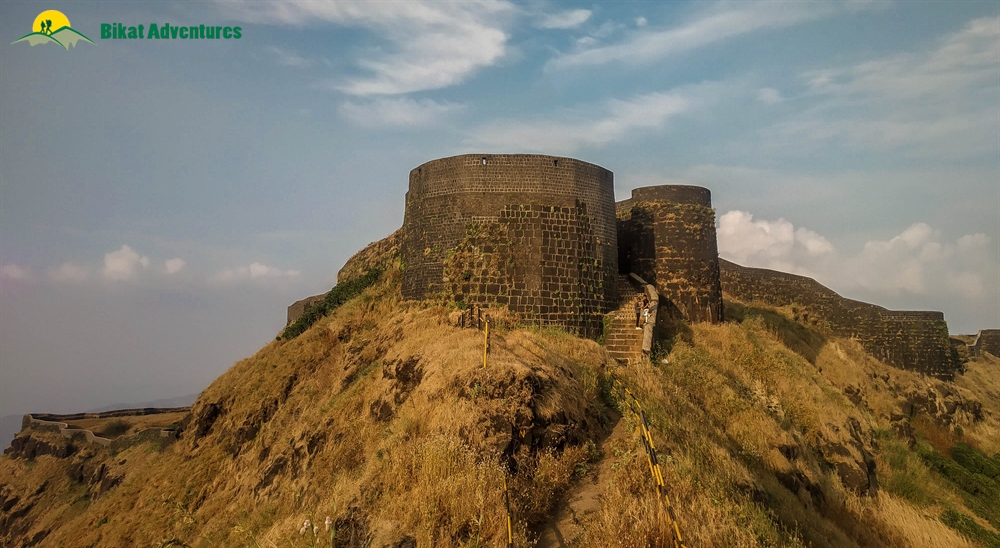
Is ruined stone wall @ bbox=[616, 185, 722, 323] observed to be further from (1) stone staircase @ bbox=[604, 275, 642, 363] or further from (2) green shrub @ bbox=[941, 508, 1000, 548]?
(2) green shrub @ bbox=[941, 508, 1000, 548]

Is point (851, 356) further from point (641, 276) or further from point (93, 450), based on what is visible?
point (93, 450)

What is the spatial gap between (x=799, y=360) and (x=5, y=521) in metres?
35.3

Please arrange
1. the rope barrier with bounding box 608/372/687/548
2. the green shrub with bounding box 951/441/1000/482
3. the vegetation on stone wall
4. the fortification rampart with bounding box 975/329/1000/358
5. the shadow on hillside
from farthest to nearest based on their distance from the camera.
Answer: the fortification rampart with bounding box 975/329/1000/358 < the shadow on hillside < the vegetation on stone wall < the green shrub with bounding box 951/441/1000/482 < the rope barrier with bounding box 608/372/687/548

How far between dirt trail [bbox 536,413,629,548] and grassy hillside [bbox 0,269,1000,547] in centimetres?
4

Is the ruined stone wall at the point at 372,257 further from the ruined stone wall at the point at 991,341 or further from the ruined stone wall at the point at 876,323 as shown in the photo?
the ruined stone wall at the point at 991,341

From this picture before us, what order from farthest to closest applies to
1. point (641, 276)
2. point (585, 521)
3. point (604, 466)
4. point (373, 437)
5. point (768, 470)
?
point (641, 276) → point (768, 470) → point (373, 437) → point (604, 466) → point (585, 521)

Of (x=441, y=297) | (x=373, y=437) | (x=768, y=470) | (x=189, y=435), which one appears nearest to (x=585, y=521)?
(x=373, y=437)

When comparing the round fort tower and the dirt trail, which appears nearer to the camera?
the dirt trail

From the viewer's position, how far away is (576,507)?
8.15 meters

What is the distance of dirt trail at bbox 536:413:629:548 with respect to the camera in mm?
7453

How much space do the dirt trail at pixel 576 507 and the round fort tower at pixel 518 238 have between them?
658 cm

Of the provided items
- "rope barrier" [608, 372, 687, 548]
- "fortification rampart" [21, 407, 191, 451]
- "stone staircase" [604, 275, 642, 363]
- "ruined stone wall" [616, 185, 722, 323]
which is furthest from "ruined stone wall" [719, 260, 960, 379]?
"fortification rampart" [21, 407, 191, 451]

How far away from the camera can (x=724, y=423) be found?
43.3 feet

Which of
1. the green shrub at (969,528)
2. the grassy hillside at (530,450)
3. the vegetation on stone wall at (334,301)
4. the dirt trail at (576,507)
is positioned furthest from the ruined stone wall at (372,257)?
the green shrub at (969,528)
